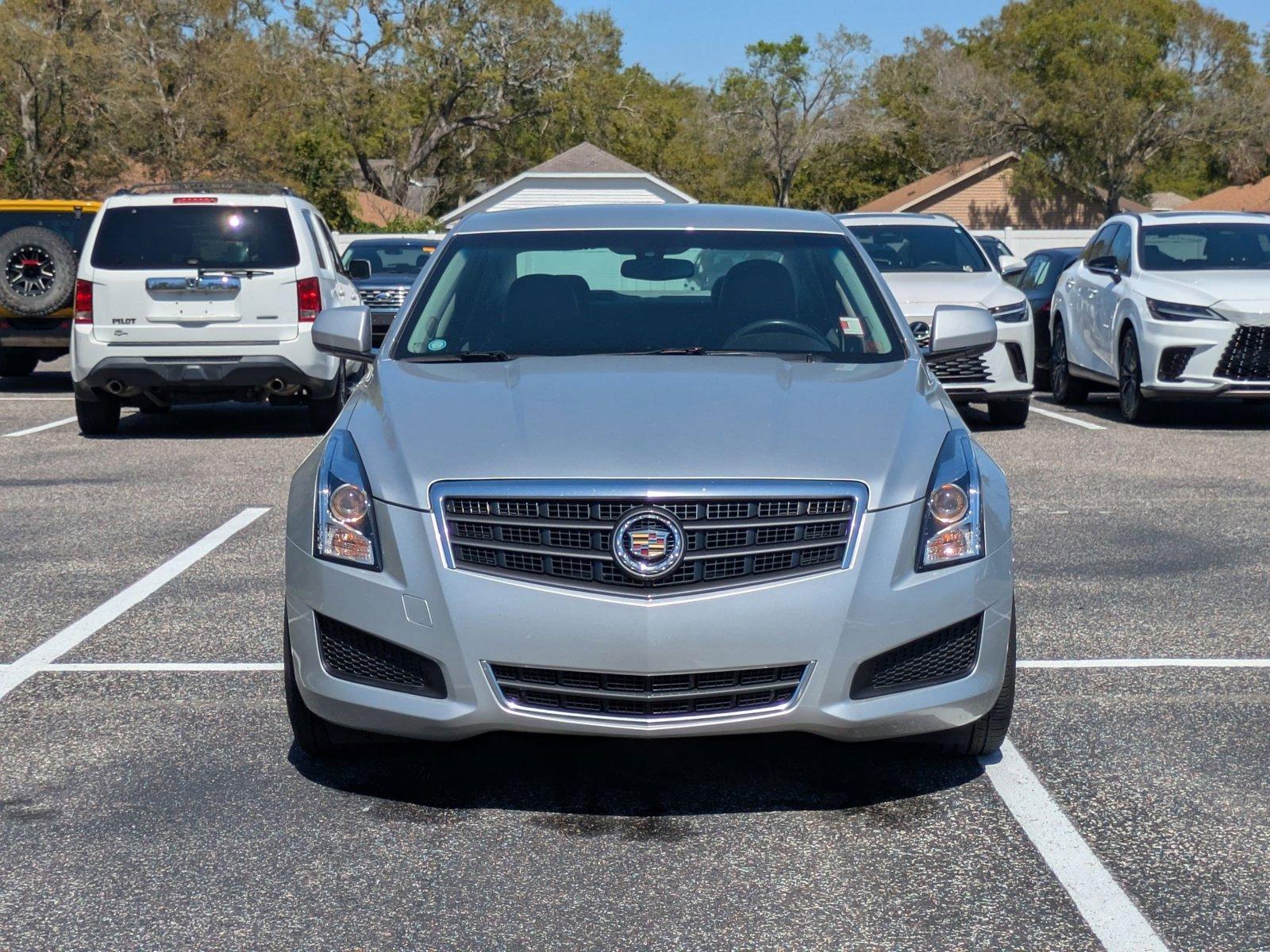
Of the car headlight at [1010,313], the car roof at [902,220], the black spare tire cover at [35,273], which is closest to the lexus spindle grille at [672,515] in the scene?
the car headlight at [1010,313]

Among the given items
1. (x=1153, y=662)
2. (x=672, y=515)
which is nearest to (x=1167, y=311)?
(x=1153, y=662)

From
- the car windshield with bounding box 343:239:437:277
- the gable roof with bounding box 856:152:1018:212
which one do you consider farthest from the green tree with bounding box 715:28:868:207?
the car windshield with bounding box 343:239:437:277

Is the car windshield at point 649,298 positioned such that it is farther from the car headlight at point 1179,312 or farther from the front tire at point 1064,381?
the front tire at point 1064,381

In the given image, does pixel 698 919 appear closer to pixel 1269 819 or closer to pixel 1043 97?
pixel 1269 819

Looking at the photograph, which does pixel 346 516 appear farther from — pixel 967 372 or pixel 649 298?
pixel 967 372

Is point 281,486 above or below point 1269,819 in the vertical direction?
below

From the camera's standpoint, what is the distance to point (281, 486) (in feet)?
35.2

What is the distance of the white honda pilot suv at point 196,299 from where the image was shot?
501 inches

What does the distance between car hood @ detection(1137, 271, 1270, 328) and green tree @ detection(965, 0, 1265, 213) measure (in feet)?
170

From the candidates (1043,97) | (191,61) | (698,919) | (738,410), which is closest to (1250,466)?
(738,410)

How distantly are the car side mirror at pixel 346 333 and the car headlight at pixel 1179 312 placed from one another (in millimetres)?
8864

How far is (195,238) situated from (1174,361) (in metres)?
7.43

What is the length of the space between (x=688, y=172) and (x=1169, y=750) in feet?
298

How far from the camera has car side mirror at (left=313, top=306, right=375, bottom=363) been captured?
601 cm
